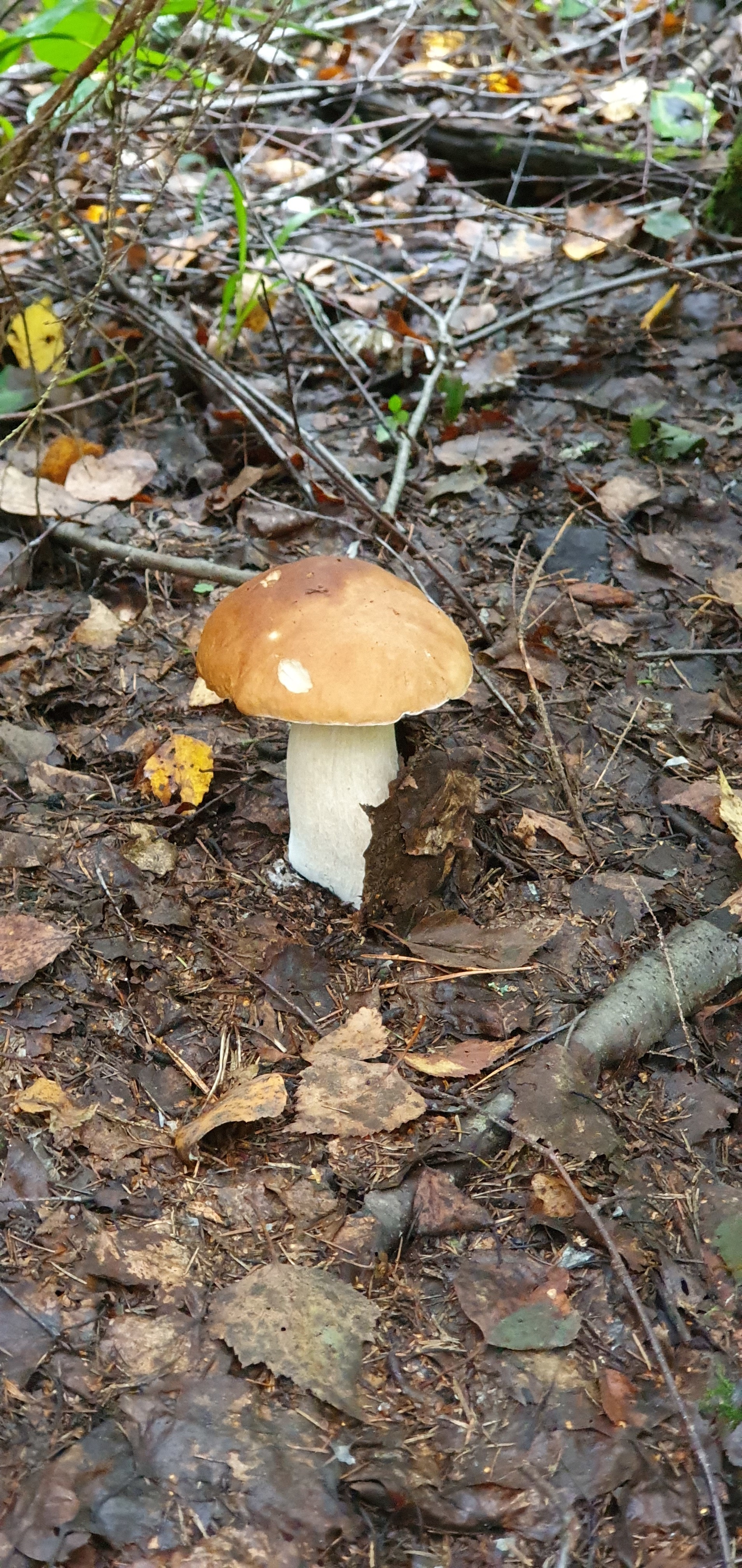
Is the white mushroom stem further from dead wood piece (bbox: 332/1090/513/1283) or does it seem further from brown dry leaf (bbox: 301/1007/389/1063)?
dead wood piece (bbox: 332/1090/513/1283)

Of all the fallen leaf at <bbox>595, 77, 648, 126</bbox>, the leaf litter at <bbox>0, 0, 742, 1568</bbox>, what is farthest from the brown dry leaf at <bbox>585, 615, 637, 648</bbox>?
the fallen leaf at <bbox>595, 77, 648, 126</bbox>

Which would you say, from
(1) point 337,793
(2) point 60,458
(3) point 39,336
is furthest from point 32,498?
(1) point 337,793

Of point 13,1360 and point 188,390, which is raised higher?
point 188,390

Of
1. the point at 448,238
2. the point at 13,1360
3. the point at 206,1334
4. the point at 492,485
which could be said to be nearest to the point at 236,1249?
the point at 206,1334

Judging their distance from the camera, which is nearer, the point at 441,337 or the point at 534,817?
the point at 534,817

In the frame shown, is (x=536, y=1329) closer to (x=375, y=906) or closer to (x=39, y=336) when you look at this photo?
(x=375, y=906)

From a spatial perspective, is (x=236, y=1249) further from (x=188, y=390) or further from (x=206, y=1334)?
(x=188, y=390)
